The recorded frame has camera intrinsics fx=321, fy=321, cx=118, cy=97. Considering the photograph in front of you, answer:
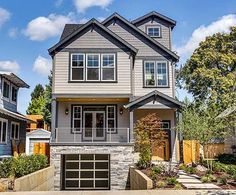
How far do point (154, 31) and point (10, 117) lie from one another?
13.0 m

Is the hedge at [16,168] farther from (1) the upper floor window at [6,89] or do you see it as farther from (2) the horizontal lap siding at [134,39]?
(2) the horizontal lap siding at [134,39]

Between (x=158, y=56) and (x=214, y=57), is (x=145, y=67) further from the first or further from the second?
(x=214, y=57)

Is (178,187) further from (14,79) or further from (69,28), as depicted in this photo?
(69,28)

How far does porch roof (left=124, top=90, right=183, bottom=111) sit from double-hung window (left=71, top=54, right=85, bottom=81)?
3896 millimetres

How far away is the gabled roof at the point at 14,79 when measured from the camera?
21516 millimetres

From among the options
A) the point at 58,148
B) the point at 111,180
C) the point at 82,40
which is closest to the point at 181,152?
the point at 111,180

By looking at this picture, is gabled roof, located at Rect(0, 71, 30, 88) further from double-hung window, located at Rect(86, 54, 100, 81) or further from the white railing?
double-hung window, located at Rect(86, 54, 100, 81)

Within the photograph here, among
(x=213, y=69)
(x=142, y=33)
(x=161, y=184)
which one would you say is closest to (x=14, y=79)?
(x=142, y=33)

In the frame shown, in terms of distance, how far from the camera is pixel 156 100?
2186 cm

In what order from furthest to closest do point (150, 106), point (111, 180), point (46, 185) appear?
point (150, 106)
point (111, 180)
point (46, 185)

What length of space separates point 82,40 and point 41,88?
Result: 37664 millimetres

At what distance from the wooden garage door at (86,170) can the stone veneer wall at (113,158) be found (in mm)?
1631

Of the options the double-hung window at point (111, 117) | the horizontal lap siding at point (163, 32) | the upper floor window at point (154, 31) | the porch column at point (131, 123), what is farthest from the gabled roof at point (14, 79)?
the upper floor window at point (154, 31)

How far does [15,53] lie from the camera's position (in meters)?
22.0
